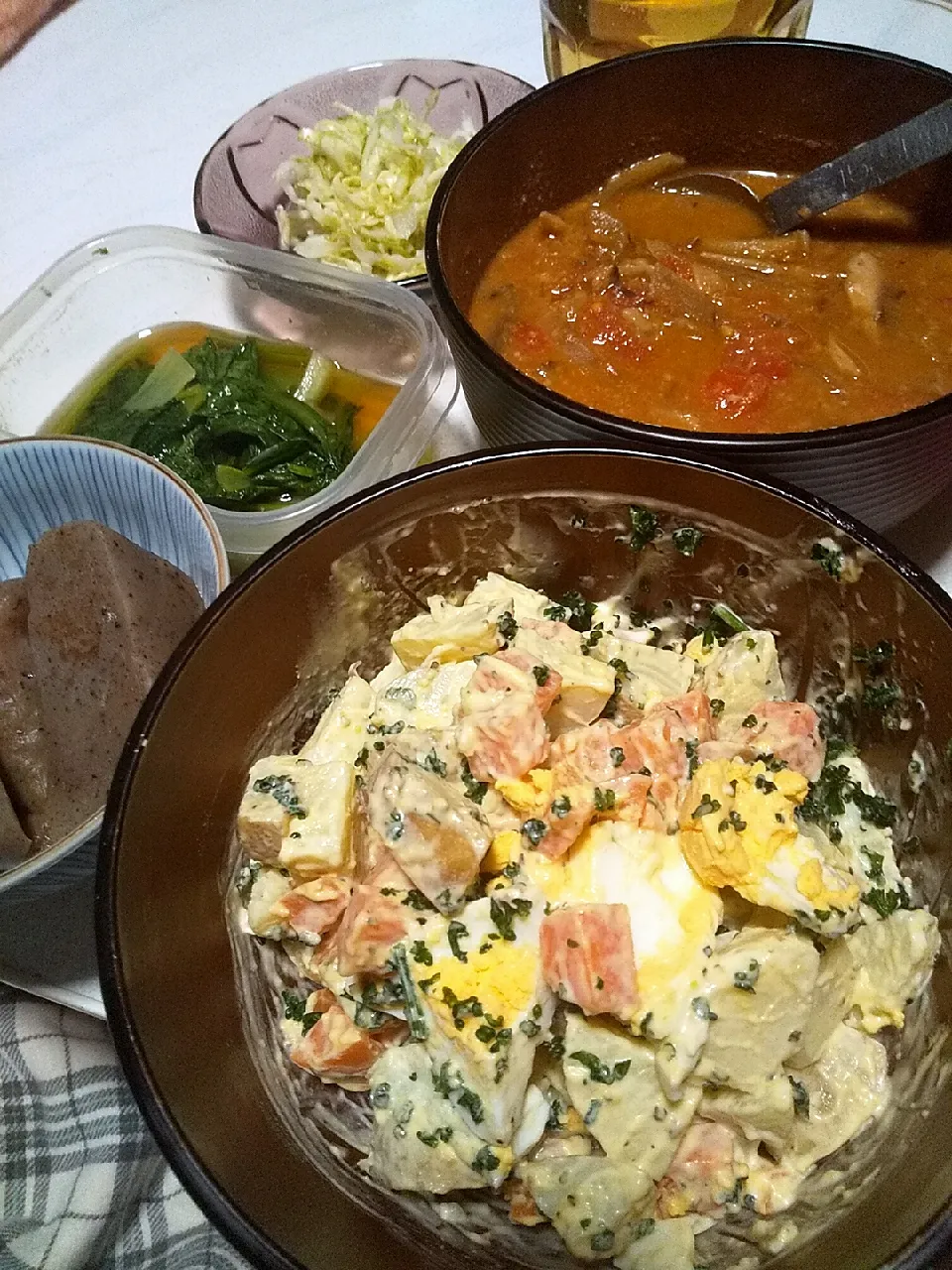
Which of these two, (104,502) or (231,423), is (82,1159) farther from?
(231,423)

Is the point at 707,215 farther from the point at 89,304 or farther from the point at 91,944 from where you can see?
the point at 91,944

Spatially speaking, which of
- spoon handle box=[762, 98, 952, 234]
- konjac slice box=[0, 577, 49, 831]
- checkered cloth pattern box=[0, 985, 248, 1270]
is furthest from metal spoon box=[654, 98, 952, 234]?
checkered cloth pattern box=[0, 985, 248, 1270]

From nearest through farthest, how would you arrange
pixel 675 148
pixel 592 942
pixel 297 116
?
pixel 592 942
pixel 675 148
pixel 297 116

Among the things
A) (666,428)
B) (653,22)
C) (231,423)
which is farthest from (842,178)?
(231,423)

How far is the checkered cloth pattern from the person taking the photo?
3.64 feet

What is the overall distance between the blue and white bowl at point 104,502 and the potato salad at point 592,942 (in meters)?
0.39

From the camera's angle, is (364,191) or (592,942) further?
(364,191)

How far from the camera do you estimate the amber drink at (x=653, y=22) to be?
1582 millimetres

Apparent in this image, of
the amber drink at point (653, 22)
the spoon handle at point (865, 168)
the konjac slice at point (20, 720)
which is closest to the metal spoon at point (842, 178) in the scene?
the spoon handle at point (865, 168)

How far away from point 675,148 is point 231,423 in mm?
772

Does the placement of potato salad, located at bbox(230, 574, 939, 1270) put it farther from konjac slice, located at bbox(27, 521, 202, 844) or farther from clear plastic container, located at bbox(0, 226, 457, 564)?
clear plastic container, located at bbox(0, 226, 457, 564)

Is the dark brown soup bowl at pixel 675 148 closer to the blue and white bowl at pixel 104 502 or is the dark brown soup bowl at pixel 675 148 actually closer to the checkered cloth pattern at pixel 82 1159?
the blue and white bowl at pixel 104 502

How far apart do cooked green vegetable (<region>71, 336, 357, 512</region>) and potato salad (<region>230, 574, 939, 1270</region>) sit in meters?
0.66

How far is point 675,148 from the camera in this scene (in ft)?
4.96
